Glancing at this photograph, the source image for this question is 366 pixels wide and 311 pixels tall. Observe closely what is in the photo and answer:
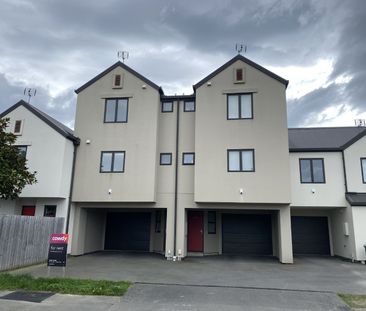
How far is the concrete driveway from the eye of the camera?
9047 mm

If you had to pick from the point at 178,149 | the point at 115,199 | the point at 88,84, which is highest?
the point at 88,84

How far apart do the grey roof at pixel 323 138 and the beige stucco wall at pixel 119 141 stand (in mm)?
7989

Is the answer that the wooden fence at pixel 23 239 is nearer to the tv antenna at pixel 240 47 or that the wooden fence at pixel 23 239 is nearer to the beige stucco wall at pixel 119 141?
the beige stucco wall at pixel 119 141

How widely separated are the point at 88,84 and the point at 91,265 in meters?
9.42

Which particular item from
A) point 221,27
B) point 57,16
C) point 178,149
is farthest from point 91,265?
point 221,27

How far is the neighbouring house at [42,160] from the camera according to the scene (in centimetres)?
1423

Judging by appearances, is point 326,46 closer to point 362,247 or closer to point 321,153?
point 321,153

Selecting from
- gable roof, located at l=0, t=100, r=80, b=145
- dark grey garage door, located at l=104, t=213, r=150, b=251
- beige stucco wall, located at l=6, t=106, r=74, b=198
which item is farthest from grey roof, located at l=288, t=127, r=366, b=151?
beige stucco wall, located at l=6, t=106, r=74, b=198

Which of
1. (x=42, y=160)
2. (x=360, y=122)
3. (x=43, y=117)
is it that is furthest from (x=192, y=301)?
(x=360, y=122)

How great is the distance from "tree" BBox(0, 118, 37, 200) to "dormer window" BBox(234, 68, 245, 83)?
10674 mm

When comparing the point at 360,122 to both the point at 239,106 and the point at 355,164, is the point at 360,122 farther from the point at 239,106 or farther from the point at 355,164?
the point at 239,106

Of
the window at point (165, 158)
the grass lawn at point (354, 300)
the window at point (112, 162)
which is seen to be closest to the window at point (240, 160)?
the window at point (165, 158)

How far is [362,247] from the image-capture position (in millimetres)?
14242

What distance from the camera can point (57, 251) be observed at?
9.63 m
